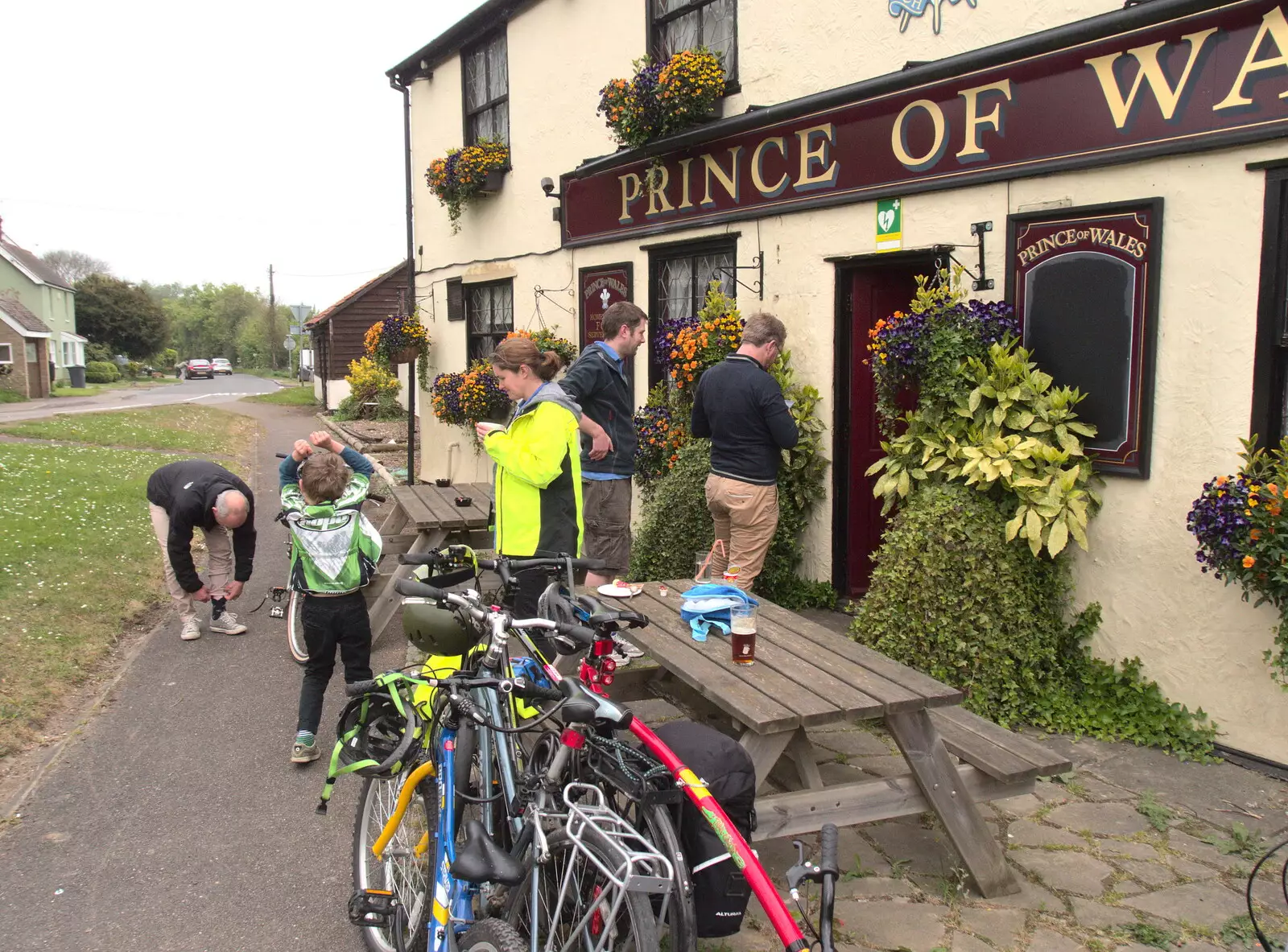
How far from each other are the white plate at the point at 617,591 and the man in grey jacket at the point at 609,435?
1.25 metres

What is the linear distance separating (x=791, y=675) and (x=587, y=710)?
1235 mm

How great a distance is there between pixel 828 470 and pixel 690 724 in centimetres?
393

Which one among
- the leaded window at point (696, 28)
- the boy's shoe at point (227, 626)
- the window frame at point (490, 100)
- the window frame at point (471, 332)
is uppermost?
the window frame at point (490, 100)

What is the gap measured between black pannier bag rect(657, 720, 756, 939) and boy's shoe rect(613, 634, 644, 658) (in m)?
0.29

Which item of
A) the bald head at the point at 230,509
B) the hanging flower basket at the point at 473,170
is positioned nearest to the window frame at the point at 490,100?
the hanging flower basket at the point at 473,170

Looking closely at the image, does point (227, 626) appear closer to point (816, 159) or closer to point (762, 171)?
point (762, 171)

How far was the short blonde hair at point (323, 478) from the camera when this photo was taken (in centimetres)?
470

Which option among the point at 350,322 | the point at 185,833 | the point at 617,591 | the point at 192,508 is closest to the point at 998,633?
the point at 617,591

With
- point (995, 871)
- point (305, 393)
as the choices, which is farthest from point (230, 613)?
point (305, 393)

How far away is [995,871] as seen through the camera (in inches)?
133

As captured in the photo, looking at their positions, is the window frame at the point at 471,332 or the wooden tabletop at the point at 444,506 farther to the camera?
the window frame at the point at 471,332

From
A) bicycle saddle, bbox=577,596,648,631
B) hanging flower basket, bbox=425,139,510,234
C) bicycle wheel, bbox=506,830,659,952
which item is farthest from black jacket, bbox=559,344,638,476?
hanging flower basket, bbox=425,139,510,234

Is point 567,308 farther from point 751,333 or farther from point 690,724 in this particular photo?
point 690,724

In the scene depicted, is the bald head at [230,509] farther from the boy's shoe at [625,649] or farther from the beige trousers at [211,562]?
the boy's shoe at [625,649]
